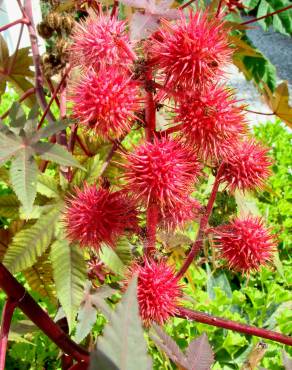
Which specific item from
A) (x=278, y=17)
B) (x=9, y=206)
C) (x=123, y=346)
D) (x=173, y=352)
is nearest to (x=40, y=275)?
(x=9, y=206)

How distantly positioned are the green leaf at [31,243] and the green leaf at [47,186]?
42 mm

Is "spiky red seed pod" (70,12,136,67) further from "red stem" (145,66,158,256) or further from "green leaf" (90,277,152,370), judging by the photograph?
"green leaf" (90,277,152,370)

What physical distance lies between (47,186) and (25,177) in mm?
263

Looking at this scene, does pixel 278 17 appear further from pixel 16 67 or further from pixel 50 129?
pixel 50 129

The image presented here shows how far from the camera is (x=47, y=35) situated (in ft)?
3.46

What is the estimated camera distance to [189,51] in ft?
1.89

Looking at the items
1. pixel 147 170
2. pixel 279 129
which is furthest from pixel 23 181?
pixel 279 129

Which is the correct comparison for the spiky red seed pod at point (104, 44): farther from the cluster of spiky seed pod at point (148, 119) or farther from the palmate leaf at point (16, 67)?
the palmate leaf at point (16, 67)

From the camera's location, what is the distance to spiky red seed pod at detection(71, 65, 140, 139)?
1.93 ft

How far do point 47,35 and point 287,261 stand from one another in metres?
1.01

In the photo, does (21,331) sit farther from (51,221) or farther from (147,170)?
(147,170)

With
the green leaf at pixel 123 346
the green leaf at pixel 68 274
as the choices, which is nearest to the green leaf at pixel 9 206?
the green leaf at pixel 68 274

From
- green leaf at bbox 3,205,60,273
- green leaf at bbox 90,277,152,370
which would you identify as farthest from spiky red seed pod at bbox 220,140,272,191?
green leaf at bbox 90,277,152,370

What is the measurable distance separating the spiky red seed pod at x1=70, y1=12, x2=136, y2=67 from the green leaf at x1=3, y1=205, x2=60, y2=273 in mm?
330
